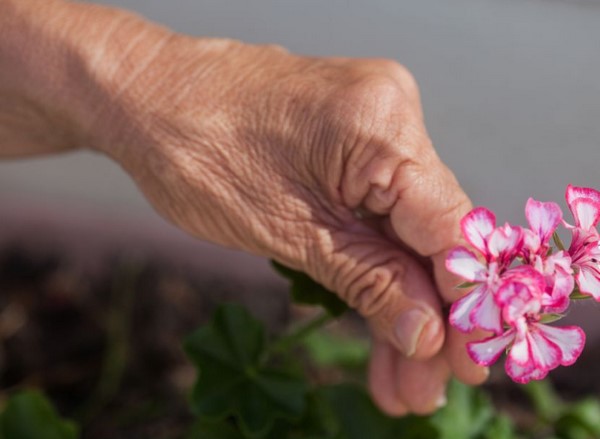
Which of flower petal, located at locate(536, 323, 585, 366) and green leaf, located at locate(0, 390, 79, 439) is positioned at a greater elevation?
flower petal, located at locate(536, 323, 585, 366)

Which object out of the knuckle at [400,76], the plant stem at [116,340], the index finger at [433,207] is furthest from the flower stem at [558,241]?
the plant stem at [116,340]

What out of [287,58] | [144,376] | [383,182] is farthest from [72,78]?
[144,376]

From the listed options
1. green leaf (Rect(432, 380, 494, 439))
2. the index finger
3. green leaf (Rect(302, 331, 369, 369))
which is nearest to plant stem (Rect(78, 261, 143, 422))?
green leaf (Rect(302, 331, 369, 369))

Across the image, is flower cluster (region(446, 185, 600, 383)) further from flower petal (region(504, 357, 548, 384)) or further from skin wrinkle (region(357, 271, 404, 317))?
skin wrinkle (region(357, 271, 404, 317))

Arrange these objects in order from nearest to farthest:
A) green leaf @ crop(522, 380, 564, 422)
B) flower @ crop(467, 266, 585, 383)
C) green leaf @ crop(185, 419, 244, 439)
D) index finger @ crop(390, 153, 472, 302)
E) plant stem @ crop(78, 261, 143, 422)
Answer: flower @ crop(467, 266, 585, 383)
index finger @ crop(390, 153, 472, 302)
green leaf @ crop(185, 419, 244, 439)
green leaf @ crop(522, 380, 564, 422)
plant stem @ crop(78, 261, 143, 422)

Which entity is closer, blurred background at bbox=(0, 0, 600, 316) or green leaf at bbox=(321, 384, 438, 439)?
blurred background at bbox=(0, 0, 600, 316)
